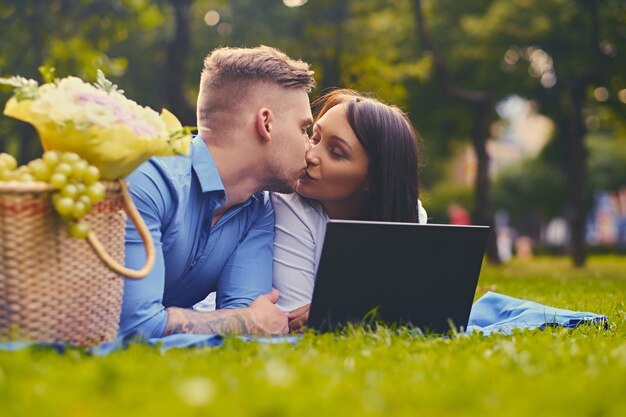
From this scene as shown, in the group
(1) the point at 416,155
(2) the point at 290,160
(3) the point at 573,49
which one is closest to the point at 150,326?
(2) the point at 290,160

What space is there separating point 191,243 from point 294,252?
2.18 ft

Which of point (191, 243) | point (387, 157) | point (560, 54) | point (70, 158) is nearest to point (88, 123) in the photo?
point (70, 158)

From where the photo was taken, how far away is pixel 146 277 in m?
3.70

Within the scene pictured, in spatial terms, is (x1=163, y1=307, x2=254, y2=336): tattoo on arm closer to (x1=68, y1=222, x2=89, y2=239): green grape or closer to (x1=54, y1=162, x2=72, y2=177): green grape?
(x1=68, y1=222, x2=89, y2=239): green grape

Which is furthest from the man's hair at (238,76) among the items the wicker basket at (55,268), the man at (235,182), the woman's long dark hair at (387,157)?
the wicker basket at (55,268)

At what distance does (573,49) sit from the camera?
70.5 feet

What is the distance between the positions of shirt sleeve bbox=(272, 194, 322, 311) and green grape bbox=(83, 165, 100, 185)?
171 centimetres

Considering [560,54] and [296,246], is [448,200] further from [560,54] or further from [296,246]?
[296,246]

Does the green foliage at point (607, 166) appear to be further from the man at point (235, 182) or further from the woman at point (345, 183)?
the man at point (235, 182)

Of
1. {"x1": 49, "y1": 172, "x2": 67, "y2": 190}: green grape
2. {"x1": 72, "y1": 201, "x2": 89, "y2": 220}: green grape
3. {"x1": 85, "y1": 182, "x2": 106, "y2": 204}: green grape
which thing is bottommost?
{"x1": 72, "y1": 201, "x2": 89, "y2": 220}: green grape

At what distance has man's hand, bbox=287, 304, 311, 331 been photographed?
4.38 meters

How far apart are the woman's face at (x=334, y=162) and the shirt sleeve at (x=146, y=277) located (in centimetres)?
116

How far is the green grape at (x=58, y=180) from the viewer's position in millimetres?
3047

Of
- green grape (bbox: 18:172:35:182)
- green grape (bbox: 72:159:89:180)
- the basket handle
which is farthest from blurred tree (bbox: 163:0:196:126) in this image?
green grape (bbox: 72:159:89:180)
